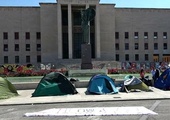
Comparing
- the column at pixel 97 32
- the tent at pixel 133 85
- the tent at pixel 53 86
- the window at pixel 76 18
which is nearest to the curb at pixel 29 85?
the tent at pixel 133 85

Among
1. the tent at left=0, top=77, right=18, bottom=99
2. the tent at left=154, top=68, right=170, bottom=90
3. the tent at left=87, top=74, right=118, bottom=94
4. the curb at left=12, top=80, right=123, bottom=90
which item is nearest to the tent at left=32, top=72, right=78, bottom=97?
the tent at left=87, top=74, right=118, bottom=94

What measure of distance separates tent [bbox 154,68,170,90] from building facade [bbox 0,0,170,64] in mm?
47607

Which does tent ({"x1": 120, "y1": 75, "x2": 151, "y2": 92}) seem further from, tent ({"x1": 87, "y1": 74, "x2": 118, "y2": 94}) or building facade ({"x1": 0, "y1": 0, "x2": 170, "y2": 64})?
building facade ({"x1": 0, "y1": 0, "x2": 170, "y2": 64})

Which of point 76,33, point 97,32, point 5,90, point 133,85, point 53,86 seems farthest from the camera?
point 76,33

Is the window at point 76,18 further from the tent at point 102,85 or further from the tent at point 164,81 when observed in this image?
the tent at point 102,85

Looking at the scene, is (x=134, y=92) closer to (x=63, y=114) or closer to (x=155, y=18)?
(x=63, y=114)

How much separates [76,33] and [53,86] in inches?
2172

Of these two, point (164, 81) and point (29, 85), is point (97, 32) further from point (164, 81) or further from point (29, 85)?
point (164, 81)

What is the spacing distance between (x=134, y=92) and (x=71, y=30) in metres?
51.2

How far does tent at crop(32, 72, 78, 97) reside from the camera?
1611 centimetres

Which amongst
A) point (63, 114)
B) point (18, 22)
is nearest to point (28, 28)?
point (18, 22)

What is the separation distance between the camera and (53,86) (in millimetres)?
16250

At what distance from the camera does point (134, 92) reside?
55.7ft

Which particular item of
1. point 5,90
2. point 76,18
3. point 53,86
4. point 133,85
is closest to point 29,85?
point 5,90
